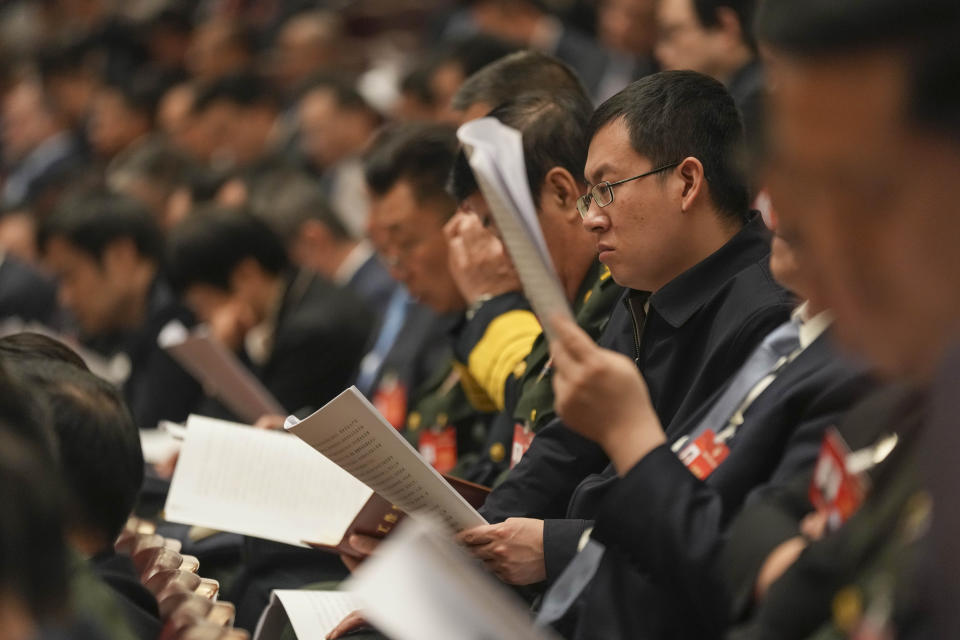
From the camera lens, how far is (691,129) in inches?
76.5

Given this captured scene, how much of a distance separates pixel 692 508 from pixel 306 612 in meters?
0.85

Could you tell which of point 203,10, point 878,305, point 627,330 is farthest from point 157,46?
point 878,305

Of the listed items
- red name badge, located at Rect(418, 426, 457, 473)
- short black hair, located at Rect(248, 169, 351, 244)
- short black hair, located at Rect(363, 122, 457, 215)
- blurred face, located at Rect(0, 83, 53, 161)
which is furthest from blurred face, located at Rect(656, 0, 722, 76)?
blurred face, located at Rect(0, 83, 53, 161)

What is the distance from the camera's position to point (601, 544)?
1.51 m

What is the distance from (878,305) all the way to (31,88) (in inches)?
298

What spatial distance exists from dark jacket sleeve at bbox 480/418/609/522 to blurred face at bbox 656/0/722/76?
1.38m

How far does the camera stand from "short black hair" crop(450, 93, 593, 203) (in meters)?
2.38

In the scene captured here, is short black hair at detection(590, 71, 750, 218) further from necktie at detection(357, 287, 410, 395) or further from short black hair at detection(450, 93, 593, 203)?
necktie at detection(357, 287, 410, 395)

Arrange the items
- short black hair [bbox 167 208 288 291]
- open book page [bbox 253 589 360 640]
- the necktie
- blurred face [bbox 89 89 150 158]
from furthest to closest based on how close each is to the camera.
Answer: blurred face [bbox 89 89 150 158] → short black hair [bbox 167 208 288 291] → the necktie → open book page [bbox 253 589 360 640]

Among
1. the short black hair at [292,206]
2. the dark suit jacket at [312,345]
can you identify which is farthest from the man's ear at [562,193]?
the short black hair at [292,206]

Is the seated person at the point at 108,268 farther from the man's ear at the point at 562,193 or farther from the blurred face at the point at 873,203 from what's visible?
the blurred face at the point at 873,203

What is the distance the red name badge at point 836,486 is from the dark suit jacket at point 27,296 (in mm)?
4274

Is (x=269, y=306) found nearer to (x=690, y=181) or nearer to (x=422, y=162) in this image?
(x=422, y=162)

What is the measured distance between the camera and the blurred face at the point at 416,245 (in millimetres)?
3055
